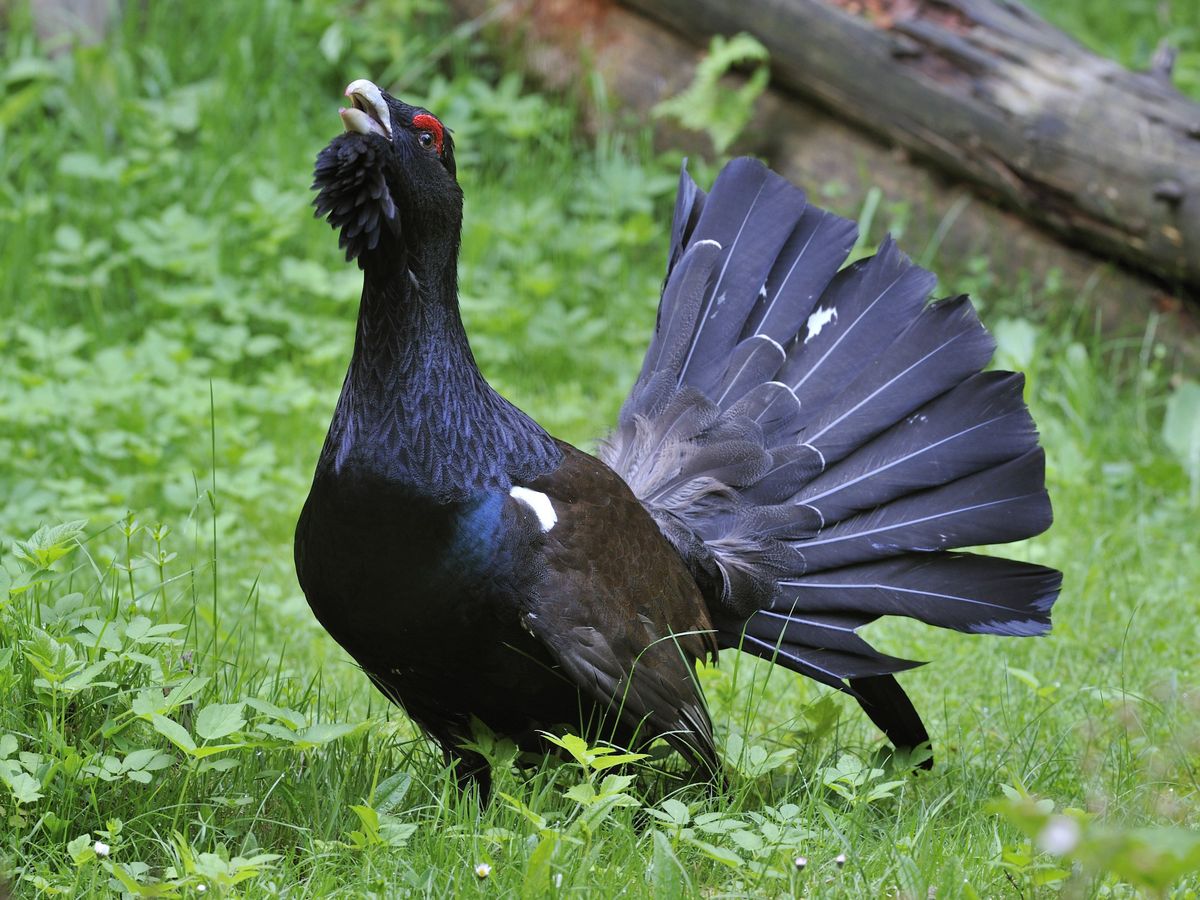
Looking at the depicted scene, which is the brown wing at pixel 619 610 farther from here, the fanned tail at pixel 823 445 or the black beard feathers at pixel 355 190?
the black beard feathers at pixel 355 190

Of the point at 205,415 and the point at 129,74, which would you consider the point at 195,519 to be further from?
the point at 129,74

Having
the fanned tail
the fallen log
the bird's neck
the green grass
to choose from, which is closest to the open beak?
the bird's neck

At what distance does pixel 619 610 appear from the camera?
3430 millimetres

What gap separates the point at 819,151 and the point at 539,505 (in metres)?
4.29

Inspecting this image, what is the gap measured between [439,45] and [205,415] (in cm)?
301

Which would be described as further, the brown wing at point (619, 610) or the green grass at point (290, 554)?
the brown wing at point (619, 610)

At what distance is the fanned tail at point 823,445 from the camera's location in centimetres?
393

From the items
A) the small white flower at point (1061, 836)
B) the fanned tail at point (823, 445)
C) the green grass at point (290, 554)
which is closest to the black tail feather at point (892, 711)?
the fanned tail at point (823, 445)

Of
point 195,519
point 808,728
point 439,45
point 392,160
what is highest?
point 439,45

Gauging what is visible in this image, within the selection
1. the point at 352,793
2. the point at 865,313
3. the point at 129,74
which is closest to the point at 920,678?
the point at 865,313

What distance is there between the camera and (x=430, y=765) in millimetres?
3598

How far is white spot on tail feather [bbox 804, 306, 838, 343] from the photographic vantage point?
14.1 ft

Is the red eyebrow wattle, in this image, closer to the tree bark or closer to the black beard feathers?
the black beard feathers

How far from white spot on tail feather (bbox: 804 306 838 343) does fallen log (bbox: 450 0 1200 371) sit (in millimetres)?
2647
